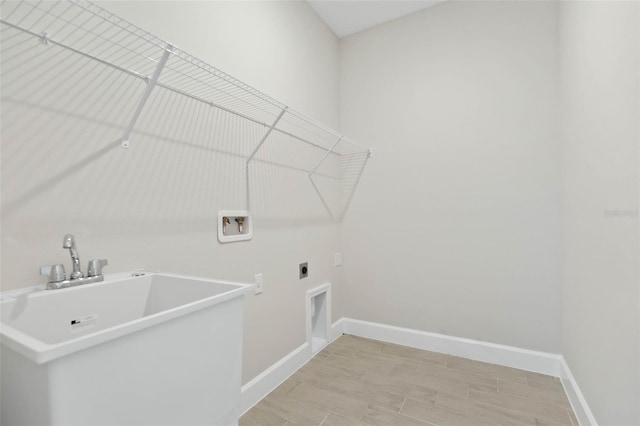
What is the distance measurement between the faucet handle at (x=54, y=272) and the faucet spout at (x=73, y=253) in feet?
0.10

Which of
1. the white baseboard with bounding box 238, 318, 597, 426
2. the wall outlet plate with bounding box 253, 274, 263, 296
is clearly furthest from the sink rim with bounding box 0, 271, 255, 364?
the white baseboard with bounding box 238, 318, 597, 426

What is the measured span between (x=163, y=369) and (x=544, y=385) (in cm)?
219

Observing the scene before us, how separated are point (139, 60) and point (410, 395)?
85.0 inches

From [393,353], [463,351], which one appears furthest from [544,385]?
[393,353]

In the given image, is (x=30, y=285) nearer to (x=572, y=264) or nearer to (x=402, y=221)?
(x=402, y=221)

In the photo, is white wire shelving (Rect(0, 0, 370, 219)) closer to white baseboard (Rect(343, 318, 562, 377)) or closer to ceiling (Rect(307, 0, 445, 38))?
ceiling (Rect(307, 0, 445, 38))

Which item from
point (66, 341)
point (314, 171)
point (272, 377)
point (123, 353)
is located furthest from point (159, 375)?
point (314, 171)

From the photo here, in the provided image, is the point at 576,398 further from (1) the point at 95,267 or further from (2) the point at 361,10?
(2) the point at 361,10

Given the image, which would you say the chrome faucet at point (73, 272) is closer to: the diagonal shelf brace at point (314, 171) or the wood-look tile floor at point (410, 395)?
the wood-look tile floor at point (410, 395)

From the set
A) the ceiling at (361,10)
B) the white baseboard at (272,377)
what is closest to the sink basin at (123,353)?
the white baseboard at (272,377)

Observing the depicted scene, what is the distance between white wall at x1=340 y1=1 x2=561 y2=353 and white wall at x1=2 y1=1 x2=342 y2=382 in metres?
0.51

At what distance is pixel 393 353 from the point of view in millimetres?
2320

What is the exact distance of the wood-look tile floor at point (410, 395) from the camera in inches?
62.4

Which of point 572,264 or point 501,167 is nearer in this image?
point 572,264
